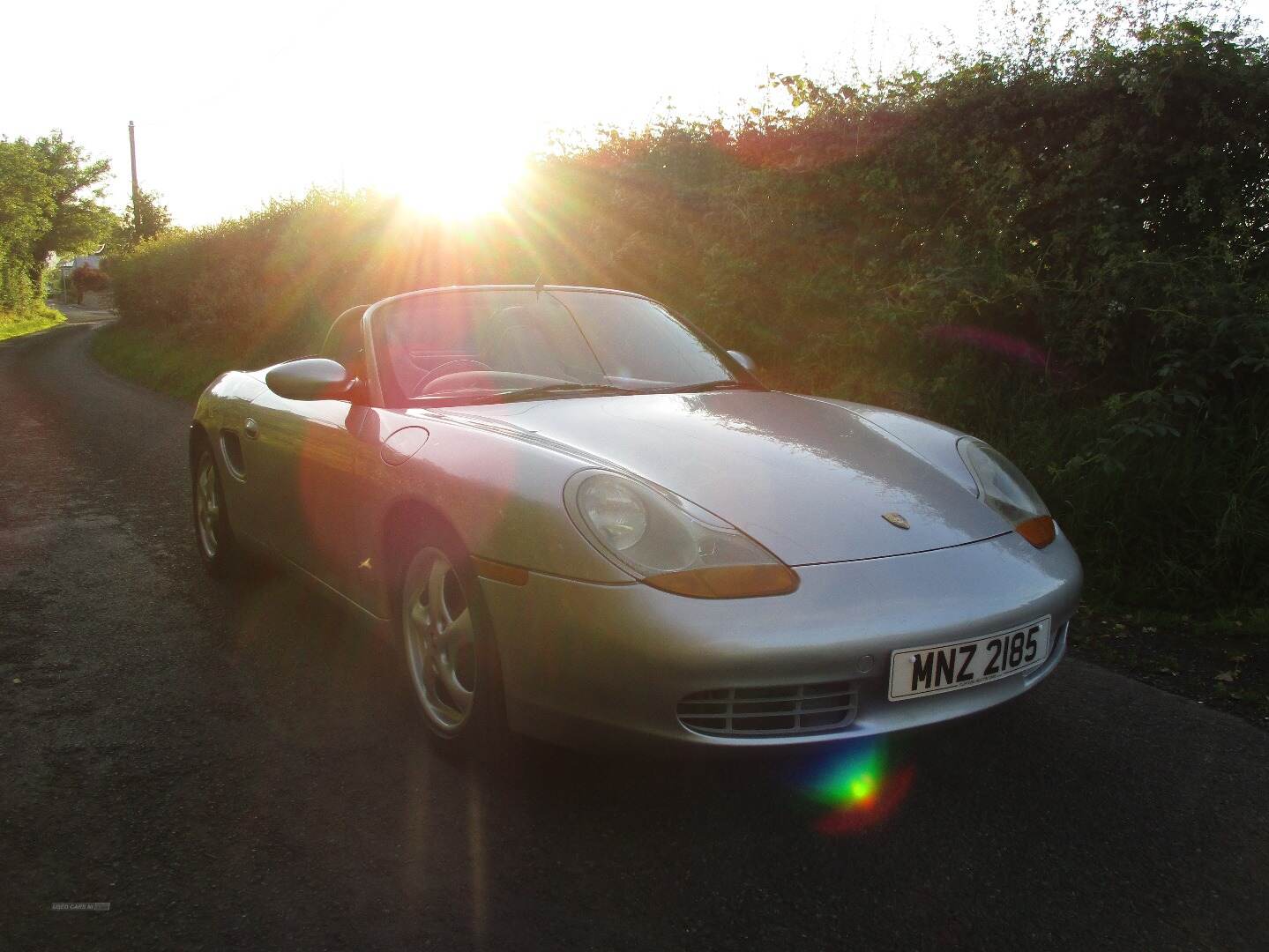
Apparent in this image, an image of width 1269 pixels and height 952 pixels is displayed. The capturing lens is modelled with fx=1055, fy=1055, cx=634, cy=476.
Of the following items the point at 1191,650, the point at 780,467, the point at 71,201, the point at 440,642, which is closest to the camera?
the point at 780,467

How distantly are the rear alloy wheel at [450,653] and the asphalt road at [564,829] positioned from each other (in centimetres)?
13

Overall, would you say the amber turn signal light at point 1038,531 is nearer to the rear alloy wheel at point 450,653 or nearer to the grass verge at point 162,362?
the rear alloy wheel at point 450,653

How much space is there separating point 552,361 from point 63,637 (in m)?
2.10

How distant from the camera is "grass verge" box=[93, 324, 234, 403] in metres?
15.8

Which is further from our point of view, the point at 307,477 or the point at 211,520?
the point at 211,520

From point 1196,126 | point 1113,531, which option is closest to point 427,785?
point 1113,531

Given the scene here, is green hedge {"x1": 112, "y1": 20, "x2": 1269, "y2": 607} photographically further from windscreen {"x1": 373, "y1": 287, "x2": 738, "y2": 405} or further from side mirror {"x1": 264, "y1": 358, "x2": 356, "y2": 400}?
side mirror {"x1": 264, "y1": 358, "x2": 356, "y2": 400}

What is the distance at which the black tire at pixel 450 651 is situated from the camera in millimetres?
2578


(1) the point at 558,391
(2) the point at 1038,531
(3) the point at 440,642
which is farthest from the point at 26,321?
(2) the point at 1038,531

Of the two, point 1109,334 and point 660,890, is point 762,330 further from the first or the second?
point 660,890

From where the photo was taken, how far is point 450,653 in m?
2.86

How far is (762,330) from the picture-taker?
7465 mm

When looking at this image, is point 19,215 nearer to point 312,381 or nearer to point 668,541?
point 312,381

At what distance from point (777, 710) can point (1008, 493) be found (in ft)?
3.80
